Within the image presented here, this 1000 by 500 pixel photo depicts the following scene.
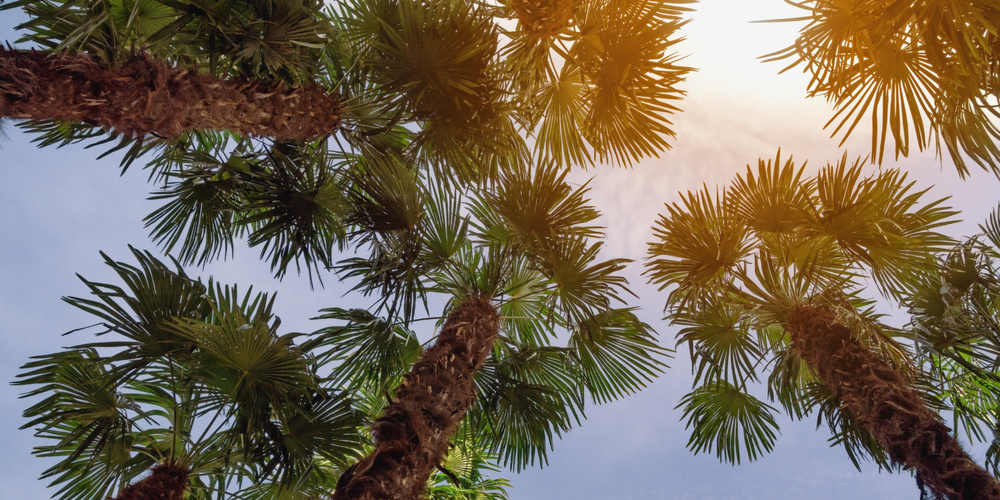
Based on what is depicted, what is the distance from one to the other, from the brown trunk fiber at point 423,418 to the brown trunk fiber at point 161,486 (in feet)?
3.05

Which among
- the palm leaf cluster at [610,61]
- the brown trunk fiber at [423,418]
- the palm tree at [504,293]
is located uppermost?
the palm leaf cluster at [610,61]

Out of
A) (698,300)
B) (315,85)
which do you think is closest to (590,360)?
(698,300)

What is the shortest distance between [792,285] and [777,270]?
0.62ft

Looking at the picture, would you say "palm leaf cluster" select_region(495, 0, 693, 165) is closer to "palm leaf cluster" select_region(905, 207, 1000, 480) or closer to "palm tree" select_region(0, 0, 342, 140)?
"palm tree" select_region(0, 0, 342, 140)

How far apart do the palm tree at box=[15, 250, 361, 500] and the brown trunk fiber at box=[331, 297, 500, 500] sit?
1.95 ft

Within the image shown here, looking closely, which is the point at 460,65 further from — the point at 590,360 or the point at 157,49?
the point at 590,360

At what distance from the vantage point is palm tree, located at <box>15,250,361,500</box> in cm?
256

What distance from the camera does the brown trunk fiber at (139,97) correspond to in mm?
2227

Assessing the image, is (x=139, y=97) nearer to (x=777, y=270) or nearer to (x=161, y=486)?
(x=161, y=486)

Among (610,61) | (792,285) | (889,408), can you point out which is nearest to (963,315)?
(792,285)

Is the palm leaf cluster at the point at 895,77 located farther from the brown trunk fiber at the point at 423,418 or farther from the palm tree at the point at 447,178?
the brown trunk fiber at the point at 423,418

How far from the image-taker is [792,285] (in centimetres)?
379

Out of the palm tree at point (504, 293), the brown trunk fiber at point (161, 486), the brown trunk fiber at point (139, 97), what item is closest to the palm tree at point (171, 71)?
the brown trunk fiber at point (139, 97)

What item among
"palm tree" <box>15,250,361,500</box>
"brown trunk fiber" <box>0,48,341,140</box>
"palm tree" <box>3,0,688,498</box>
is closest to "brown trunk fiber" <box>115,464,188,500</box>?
"palm tree" <box>15,250,361,500</box>
